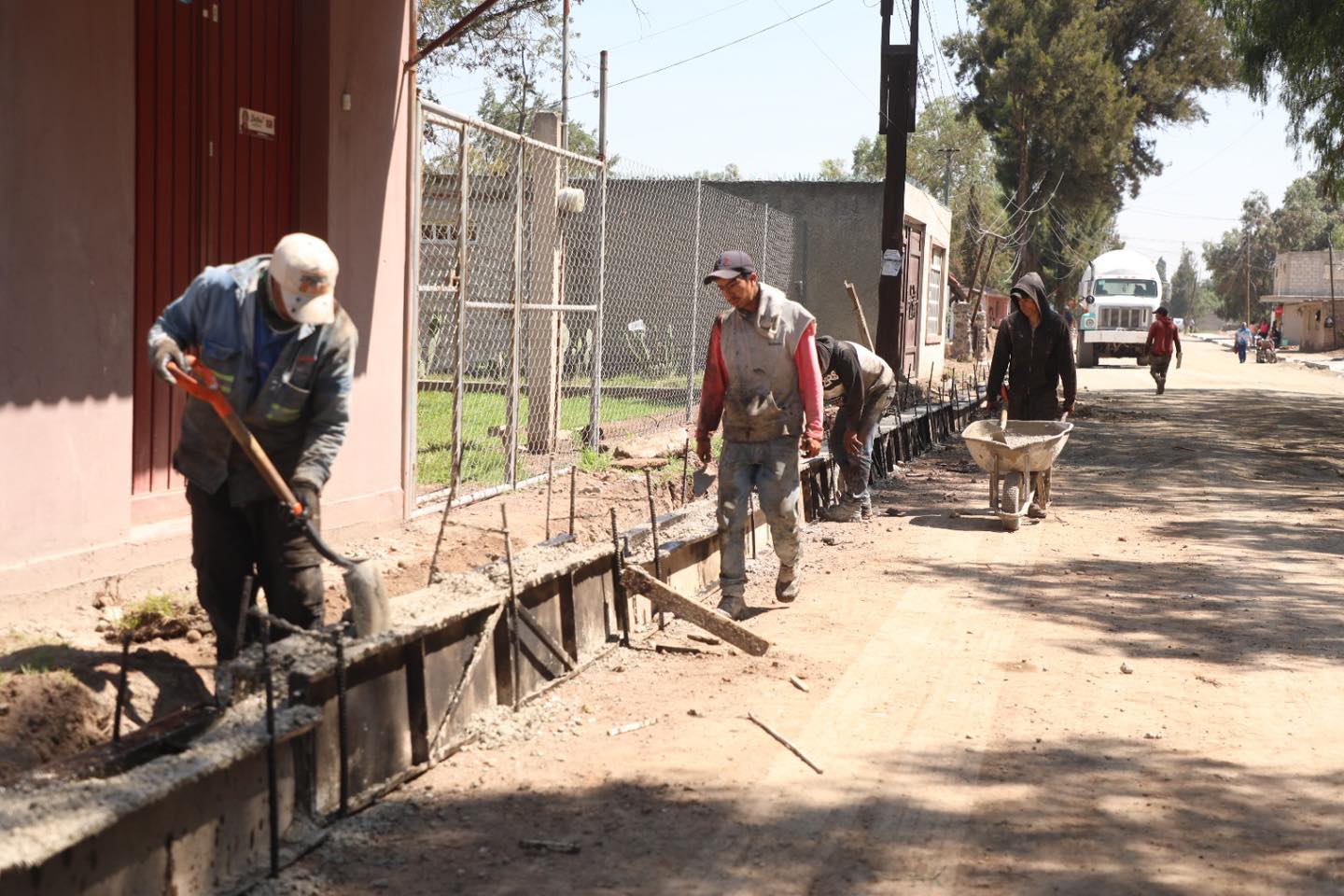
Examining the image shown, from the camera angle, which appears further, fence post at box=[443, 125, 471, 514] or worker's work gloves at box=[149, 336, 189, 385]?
fence post at box=[443, 125, 471, 514]

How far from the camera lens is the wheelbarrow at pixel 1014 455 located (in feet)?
38.1

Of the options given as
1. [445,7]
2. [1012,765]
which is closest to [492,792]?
[1012,765]

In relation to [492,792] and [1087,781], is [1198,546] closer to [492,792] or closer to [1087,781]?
[1087,781]

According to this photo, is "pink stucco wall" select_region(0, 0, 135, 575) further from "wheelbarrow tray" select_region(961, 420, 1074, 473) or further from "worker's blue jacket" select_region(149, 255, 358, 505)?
"wheelbarrow tray" select_region(961, 420, 1074, 473)

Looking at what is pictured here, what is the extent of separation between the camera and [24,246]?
20.0 feet

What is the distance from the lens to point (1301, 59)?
22094 millimetres

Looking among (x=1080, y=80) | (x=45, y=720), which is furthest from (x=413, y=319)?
(x=1080, y=80)

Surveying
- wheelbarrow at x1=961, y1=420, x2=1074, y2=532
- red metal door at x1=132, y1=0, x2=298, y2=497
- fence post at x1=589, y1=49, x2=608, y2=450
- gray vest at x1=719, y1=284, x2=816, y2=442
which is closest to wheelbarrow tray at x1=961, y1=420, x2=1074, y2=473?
wheelbarrow at x1=961, y1=420, x2=1074, y2=532

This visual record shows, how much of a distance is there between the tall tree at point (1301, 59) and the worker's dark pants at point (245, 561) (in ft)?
66.4

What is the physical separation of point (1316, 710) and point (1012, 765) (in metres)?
1.82

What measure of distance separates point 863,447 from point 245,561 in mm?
7715

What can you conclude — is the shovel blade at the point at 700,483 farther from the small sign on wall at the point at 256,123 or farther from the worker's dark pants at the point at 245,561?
the worker's dark pants at the point at 245,561

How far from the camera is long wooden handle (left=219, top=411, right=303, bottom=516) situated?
4.80 m

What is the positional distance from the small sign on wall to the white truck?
42.7m
